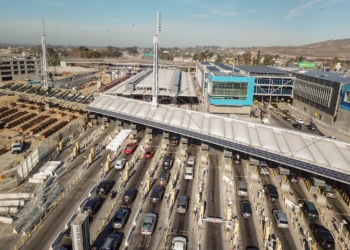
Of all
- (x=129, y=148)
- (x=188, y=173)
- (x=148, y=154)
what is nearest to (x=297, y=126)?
(x=188, y=173)

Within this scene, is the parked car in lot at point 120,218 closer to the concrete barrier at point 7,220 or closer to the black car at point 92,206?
the black car at point 92,206

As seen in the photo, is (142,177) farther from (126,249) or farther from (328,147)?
(328,147)

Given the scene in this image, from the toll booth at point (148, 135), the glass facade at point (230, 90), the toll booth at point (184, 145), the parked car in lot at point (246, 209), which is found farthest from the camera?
the glass facade at point (230, 90)

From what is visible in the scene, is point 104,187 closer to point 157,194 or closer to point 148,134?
point 157,194

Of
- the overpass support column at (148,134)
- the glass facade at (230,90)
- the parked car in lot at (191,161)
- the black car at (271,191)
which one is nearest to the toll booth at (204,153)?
the parked car in lot at (191,161)

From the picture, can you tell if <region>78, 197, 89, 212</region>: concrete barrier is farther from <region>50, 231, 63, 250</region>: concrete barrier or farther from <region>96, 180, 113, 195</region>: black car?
<region>50, 231, 63, 250</region>: concrete barrier


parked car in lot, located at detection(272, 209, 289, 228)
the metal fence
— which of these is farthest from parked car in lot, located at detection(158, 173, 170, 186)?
the metal fence
